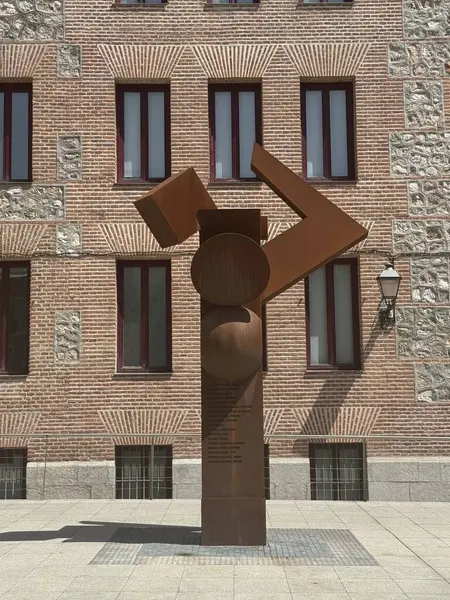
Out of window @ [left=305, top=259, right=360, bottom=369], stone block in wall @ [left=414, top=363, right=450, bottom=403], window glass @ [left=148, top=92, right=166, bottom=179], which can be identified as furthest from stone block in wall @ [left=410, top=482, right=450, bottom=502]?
window glass @ [left=148, top=92, right=166, bottom=179]

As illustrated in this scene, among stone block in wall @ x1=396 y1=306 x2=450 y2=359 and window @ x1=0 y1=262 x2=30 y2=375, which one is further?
window @ x1=0 y1=262 x2=30 y2=375

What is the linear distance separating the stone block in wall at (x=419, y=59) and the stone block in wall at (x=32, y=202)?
260 inches

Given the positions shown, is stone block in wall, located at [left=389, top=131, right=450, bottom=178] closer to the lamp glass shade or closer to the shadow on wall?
the lamp glass shade

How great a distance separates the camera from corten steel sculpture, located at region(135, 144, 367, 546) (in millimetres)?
9516

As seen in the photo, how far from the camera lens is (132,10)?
1542cm

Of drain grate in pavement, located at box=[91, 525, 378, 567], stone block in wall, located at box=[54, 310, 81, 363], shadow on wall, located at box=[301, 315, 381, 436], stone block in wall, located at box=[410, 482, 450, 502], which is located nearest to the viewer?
drain grate in pavement, located at box=[91, 525, 378, 567]

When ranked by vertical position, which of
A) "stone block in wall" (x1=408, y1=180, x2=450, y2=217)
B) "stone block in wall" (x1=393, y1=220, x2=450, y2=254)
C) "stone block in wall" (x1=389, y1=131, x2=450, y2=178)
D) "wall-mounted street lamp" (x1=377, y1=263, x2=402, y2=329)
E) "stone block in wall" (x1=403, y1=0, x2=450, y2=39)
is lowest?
"wall-mounted street lamp" (x1=377, y1=263, x2=402, y2=329)

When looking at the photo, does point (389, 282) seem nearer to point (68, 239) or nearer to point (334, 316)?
point (334, 316)

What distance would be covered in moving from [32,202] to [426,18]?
8096 millimetres

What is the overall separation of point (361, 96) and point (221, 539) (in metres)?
9.11

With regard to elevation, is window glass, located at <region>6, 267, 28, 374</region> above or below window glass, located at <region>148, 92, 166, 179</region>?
below

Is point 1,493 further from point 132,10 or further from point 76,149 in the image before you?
point 132,10

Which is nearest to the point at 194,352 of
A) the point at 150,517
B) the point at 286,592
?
the point at 150,517

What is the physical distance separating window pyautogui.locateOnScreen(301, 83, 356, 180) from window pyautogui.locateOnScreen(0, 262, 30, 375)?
5.69 m
